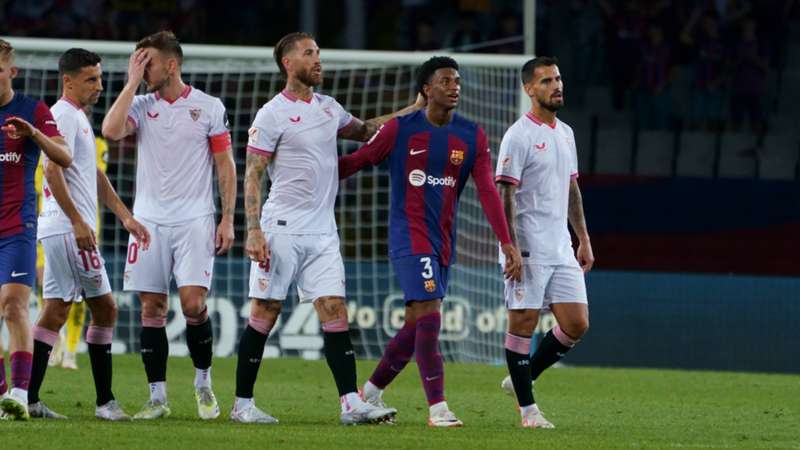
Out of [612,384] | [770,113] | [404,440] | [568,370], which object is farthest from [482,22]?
[404,440]

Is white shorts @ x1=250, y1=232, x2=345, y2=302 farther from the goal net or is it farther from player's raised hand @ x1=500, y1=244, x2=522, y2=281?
the goal net

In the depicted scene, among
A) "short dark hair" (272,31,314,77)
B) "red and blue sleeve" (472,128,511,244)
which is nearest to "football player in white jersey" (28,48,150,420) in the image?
"short dark hair" (272,31,314,77)

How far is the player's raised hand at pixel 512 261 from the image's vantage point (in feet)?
31.2

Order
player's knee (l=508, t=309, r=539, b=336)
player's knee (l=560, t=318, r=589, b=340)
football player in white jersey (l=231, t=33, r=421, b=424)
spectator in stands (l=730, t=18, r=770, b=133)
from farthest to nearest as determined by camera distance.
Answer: spectator in stands (l=730, t=18, r=770, b=133) < player's knee (l=560, t=318, r=589, b=340) < player's knee (l=508, t=309, r=539, b=336) < football player in white jersey (l=231, t=33, r=421, b=424)

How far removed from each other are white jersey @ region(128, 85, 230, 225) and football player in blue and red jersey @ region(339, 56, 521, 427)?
0.86 m

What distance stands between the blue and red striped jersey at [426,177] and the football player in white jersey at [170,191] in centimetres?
85

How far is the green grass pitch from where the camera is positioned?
8312 mm

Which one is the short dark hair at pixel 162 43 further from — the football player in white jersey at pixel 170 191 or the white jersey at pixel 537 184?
the white jersey at pixel 537 184

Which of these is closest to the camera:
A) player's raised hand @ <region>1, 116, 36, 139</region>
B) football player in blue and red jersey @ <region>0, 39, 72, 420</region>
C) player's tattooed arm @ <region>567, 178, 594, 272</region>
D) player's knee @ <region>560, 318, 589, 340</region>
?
player's raised hand @ <region>1, 116, 36, 139</region>

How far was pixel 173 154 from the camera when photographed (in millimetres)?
9445

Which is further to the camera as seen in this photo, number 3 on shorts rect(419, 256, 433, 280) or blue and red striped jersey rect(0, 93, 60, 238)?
number 3 on shorts rect(419, 256, 433, 280)

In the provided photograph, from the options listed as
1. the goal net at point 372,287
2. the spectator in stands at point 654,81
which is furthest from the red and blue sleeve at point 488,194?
the spectator in stands at point 654,81

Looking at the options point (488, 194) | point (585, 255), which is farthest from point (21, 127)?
point (585, 255)

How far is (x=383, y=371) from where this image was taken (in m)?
9.99
